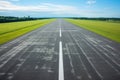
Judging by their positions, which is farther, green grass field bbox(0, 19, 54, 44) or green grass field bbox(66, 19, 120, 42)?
green grass field bbox(66, 19, 120, 42)

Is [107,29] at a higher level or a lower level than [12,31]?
lower

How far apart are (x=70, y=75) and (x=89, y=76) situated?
2.42ft

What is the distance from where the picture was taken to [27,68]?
7352 millimetres

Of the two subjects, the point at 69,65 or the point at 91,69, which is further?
the point at 69,65

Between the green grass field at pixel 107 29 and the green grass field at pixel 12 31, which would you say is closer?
the green grass field at pixel 12 31

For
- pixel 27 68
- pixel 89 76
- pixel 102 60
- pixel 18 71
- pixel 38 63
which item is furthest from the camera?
pixel 102 60

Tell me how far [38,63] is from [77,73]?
236 centimetres

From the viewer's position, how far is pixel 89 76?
6270 millimetres

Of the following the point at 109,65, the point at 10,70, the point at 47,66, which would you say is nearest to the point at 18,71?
the point at 10,70

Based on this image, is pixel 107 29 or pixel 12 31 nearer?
pixel 12 31

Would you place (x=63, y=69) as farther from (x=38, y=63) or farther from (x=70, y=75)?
(x=38, y=63)

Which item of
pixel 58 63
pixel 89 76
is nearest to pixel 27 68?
pixel 58 63

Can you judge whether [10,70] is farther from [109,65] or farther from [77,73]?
[109,65]

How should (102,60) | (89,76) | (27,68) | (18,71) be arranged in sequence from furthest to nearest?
(102,60)
(27,68)
(18,71)
(89,76)
